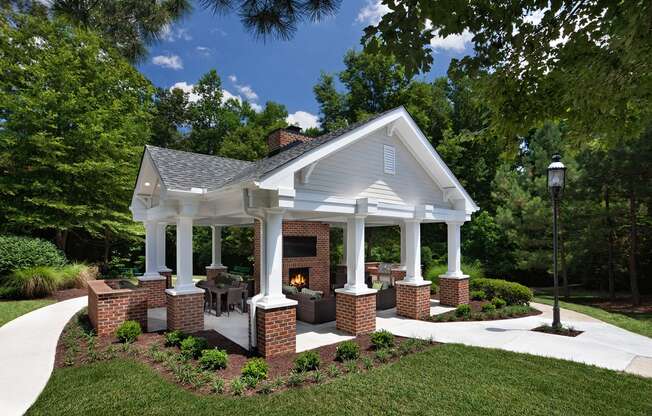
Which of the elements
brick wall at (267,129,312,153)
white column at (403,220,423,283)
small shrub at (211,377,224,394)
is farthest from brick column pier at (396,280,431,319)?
brick wall at (267,129,312,153)

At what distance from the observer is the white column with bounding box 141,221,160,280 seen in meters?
11.7

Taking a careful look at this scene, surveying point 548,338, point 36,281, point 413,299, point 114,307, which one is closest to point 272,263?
point 114,307

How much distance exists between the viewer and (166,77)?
35.0m

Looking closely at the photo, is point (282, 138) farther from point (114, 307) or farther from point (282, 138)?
point (114, 307)

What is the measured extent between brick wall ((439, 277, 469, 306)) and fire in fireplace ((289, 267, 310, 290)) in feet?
16.4

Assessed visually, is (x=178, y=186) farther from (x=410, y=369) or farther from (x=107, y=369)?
(x=410, y=369)

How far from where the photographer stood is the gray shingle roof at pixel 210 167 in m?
8.30

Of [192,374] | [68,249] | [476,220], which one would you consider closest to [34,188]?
[68,249]

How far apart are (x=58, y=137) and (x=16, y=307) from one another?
891 centimetres

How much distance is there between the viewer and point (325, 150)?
802 cm

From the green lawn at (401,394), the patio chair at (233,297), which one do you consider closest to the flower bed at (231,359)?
the green lawn at (401,394)

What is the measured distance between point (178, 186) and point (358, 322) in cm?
533

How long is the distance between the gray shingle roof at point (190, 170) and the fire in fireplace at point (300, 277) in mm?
4385

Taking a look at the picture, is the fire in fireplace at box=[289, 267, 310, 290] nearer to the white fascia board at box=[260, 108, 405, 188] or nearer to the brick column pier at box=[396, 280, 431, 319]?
the brick column pier at box=[396, 280, 431, 319]
